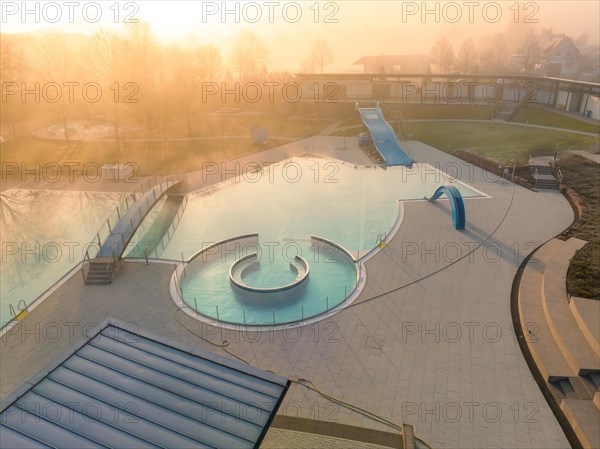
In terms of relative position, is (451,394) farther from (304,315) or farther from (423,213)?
(423,213)

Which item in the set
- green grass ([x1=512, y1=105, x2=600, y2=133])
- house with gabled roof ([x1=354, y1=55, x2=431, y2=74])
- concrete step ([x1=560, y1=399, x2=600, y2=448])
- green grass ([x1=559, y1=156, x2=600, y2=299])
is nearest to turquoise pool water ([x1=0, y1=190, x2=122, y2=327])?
concrete step ([x1=560, y1=399, x2=600, y2=448])

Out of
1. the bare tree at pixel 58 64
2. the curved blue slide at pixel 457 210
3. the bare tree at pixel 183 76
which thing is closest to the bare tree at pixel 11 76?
the bare tree at pixel 58 64

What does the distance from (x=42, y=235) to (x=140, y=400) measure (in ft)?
68.7

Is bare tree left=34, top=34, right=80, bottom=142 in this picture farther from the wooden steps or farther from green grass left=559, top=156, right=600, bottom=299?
green grass left=559, top=156, right=600, bottom=299

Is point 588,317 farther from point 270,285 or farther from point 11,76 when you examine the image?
point 11,76

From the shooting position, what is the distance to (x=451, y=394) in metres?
12.0

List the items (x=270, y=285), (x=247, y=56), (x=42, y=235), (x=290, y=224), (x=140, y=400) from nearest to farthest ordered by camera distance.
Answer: (x=140, y=400)
(x=270, y=285)
(x=42, y=235)
(x=290, y=224)
(x=247, y=56)

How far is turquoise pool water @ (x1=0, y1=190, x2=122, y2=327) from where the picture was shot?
18.6m

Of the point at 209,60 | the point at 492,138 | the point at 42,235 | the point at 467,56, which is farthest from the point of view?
the point at 467,56

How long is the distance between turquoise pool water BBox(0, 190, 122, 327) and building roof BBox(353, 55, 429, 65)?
9289cm

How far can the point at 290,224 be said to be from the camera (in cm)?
2448

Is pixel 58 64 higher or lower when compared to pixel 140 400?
higher

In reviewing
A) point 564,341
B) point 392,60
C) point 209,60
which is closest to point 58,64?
point 209,60

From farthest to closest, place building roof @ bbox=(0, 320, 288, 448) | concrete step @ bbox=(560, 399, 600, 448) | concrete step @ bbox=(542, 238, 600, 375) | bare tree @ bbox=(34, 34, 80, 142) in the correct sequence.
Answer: bare tree @ bbox=(34, 34, 80, 142) < concrete step @ bbox=(542, 238, 600, 375) < concrete step @ bbox=(560, 399, 600, 448) < building roof @ bbox=(0, 320, 288, 448)
